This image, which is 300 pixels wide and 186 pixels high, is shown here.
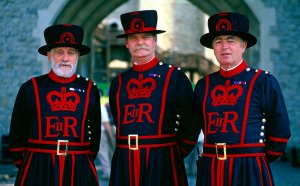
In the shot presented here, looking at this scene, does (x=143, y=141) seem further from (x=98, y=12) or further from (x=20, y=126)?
(x=98, y=12)

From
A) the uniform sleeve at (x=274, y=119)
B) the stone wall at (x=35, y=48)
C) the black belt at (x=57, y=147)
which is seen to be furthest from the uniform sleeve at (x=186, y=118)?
the stone wall at (x=35, y=48)

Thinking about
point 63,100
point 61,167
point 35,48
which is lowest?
point 61,167

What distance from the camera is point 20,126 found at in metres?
3.84

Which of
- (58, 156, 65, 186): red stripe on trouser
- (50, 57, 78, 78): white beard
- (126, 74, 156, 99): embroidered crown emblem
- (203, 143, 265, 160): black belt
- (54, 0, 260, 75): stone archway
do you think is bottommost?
(58, 156, 65, 186): red stripe on trouser

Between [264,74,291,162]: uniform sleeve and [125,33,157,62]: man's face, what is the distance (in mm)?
799

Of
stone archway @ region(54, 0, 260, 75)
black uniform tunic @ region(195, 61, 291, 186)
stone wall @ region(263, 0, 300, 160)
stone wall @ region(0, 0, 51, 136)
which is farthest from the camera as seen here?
stone archway @ region(54, 0, 260, 75)

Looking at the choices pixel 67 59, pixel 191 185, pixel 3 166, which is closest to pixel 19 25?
pixel 3 166

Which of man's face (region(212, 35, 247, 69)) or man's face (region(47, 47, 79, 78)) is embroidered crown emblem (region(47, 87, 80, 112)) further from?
man's face (region(212, 35, 247, 69))

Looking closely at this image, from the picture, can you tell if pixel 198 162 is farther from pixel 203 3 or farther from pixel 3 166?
pixel 203 3

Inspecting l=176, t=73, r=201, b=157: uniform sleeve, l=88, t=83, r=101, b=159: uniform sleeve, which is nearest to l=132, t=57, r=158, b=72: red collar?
l=176, t=73, r=201, b=157: uniform sleeve

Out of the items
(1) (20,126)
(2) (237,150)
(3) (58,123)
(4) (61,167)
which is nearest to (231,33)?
(2) (237,150)

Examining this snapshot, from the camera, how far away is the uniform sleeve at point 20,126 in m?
3.83

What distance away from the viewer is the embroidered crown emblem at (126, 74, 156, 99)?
12.1 ft

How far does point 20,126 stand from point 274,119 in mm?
1703
